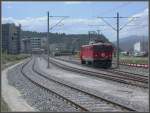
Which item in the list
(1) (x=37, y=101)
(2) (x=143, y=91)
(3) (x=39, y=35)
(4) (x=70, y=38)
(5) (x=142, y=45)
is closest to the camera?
(1) (x=37, y=101)

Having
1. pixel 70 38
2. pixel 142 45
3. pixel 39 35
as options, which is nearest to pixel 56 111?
pixel 39 35

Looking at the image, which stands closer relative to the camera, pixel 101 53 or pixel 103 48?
pixel 101 53

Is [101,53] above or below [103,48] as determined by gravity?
below

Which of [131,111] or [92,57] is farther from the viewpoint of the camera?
[92,57]

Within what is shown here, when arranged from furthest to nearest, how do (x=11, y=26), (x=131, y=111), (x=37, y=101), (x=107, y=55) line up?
1. (x=11, y=26)
2. (x=107, y=55)
3. (x=37, y=101)
4. (x=131, y=111)

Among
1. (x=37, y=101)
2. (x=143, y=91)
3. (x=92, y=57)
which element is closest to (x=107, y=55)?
(x=92, y=57)

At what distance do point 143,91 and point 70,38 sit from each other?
14567cm

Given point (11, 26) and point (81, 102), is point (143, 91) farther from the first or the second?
point (11, 26)

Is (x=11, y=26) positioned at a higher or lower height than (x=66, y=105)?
higher

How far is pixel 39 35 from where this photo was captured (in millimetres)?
144625

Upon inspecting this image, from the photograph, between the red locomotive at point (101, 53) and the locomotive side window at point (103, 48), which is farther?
the locomotive side window at point (103, 48)

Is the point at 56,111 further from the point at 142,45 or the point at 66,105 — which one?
the point at 142,45

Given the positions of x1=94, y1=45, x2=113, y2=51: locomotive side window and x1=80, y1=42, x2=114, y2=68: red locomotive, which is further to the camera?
x1=94, y1=45, x2=113, y2=51: locomotive side window

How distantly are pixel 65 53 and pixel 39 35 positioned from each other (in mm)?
30265
